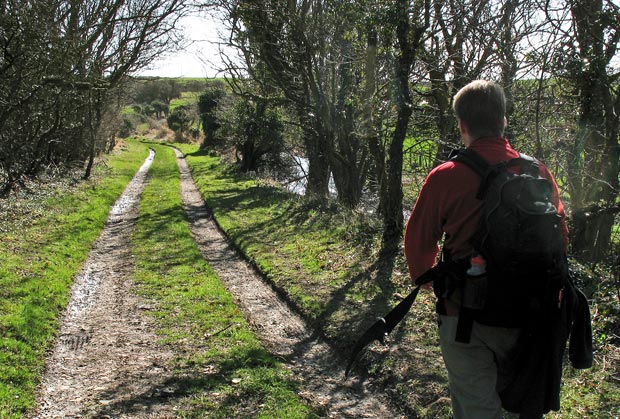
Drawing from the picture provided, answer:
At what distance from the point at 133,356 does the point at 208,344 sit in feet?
2.77

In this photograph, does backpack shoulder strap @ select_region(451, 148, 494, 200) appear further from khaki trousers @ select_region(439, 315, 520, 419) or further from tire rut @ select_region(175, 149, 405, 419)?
tire rut @ select_region(175, 149, 405, 419)

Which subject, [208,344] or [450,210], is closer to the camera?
[450,210]

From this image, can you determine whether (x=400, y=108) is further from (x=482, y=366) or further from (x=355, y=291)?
(x=482, y=366)

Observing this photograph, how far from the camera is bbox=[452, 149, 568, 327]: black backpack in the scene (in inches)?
99.4

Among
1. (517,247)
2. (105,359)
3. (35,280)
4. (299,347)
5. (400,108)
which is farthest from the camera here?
(400,108)

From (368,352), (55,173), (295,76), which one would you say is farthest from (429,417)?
(55,173)

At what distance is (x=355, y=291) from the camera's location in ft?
26.4

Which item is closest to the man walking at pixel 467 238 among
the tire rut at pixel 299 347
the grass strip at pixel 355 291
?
the grass strip at pixel 355 291

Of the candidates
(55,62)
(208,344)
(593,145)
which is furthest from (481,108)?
(55,62)

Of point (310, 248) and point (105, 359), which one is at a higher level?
point (310, 248)

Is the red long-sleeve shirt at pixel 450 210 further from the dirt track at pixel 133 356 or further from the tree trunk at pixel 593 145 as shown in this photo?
the tree trunk at pixel 593 145

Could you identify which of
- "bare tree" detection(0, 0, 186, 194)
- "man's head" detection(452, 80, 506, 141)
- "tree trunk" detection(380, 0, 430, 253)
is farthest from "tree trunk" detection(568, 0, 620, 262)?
"bare tree" detection(0, 0, 186, 194)

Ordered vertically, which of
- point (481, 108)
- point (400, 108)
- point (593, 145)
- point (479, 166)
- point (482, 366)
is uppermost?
point (400, 108)

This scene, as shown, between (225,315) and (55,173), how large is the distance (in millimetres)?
15915
